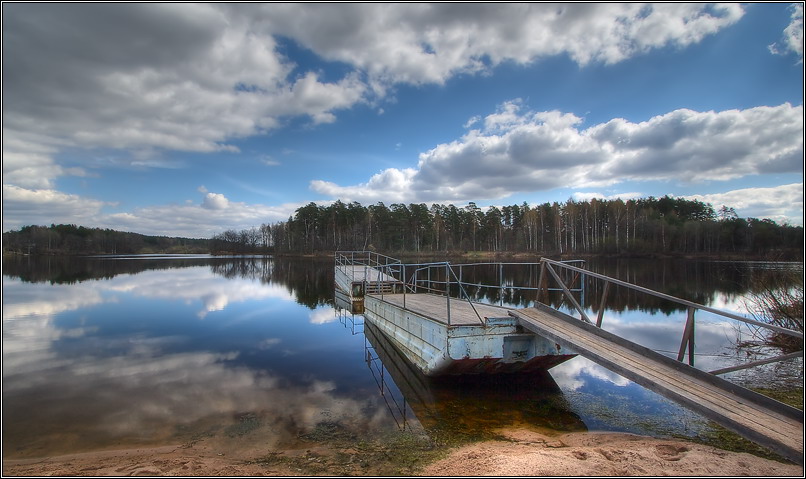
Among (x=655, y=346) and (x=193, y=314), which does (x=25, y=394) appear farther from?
(x=655, y=346)

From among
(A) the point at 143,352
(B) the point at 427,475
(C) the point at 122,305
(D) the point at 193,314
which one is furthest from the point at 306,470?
(C) the point at 122,305

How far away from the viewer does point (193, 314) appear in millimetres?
17891

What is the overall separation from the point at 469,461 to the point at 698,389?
295 centimetres

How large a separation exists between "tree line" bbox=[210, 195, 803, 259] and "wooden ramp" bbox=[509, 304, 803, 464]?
233ft

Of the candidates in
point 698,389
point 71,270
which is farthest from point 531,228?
point 698,389

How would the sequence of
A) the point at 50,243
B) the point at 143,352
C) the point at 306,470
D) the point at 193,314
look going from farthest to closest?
the point at 50,243, the point at 193,314, the point at 143,352, the point at 306,470

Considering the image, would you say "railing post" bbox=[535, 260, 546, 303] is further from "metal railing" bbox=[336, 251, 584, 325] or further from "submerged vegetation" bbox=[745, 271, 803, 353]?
"submerged vegetation" bbox=[745, 271, 803, 353]

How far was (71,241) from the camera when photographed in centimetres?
11244

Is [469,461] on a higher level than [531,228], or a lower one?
lower

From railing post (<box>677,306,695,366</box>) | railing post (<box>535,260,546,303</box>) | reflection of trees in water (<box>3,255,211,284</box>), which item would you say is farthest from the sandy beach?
reflection of trees in water (<box>3,255,211,284</box>)

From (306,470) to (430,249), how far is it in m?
78.0

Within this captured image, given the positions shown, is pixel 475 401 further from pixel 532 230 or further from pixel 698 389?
pixel 532 230

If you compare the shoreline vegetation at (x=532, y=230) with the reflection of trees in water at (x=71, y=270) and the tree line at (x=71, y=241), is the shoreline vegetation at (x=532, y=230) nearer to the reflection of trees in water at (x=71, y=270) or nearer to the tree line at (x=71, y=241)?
the reflection of trees in water at (x=71, y=270)

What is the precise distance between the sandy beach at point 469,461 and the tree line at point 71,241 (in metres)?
120
